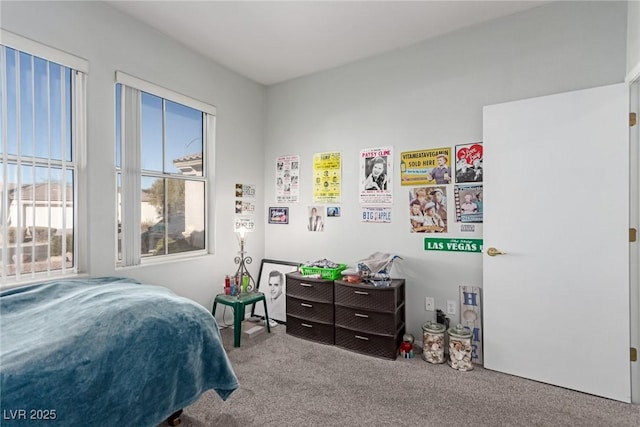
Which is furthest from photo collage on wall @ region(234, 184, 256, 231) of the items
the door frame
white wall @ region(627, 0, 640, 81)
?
white wall @ region(627, 0, 640, 81)

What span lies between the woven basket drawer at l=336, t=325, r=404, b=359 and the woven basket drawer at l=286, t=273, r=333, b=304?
329 millimetres

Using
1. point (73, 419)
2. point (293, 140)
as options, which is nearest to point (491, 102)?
point (293, 140)

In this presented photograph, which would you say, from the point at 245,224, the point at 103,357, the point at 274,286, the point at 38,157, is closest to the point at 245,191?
the point at 245,224

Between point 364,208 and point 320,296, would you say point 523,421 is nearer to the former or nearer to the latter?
point 320,296

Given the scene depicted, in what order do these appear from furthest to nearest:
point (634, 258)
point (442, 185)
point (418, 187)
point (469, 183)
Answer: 1. point (418, 187)
2. point (442, 185)
3. point (469, 183)
4. point (634, 258)

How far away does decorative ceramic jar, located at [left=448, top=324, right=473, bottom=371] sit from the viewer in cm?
236

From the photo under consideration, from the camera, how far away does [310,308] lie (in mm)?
2967

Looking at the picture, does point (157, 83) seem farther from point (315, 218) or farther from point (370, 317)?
point (370, 317)

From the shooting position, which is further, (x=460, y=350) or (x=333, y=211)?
(x=333, y=211)

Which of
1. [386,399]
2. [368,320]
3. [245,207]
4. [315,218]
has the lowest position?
[386,399]

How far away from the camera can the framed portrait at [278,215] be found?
12.0 ft

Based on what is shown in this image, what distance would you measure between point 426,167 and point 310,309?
1.77 metres

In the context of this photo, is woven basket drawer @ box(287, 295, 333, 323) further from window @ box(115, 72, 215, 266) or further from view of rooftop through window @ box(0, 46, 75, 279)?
view of rooftop through window @ box(0, 46, 75, 279)

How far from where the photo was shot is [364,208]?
3.12 meters
